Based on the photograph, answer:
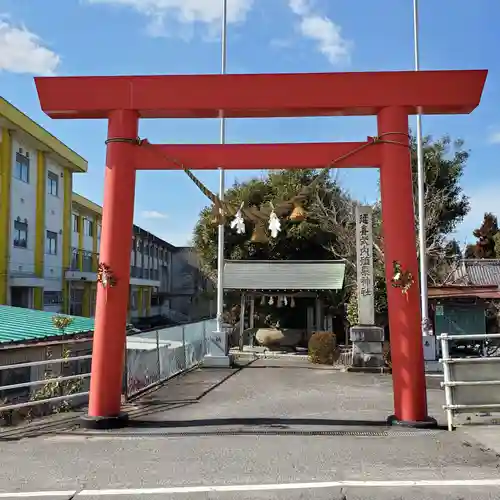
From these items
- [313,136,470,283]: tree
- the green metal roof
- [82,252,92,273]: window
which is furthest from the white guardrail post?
[82,252,92,273]: window

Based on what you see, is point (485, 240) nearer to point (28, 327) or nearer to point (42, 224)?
point (42, 224)

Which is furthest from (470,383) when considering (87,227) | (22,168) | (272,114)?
(87,227)

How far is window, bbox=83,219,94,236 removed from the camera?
37.7m

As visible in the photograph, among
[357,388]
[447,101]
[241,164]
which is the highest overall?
[447,101]

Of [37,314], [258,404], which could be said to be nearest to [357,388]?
[258,404]

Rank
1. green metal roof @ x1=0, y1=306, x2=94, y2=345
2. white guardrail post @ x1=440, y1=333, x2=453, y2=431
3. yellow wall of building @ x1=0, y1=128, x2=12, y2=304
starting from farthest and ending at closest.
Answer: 1. yellow wall of building @ x1=0, y1=128, x2=12, y2=304
2. green metal roof @ x1=0, y1=306, x2=94, y2=345
3. white guardrail post @ x1=440, y1=333, x2=453, y2=431

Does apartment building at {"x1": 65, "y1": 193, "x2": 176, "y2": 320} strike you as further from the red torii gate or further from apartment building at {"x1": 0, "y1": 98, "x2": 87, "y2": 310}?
the red torii gate

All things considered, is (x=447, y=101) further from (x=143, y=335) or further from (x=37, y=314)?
(x=37, y=314)

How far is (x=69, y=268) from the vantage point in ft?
99.2

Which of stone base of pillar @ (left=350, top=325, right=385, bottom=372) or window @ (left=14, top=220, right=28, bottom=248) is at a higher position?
window @ (left=14, top=220, right=28, bottom=248)

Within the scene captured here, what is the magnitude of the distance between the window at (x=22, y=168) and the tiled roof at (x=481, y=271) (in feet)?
67.9

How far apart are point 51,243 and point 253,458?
81.8 feet

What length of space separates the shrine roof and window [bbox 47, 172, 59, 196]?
2175 centimetres

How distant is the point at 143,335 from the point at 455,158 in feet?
60.2
